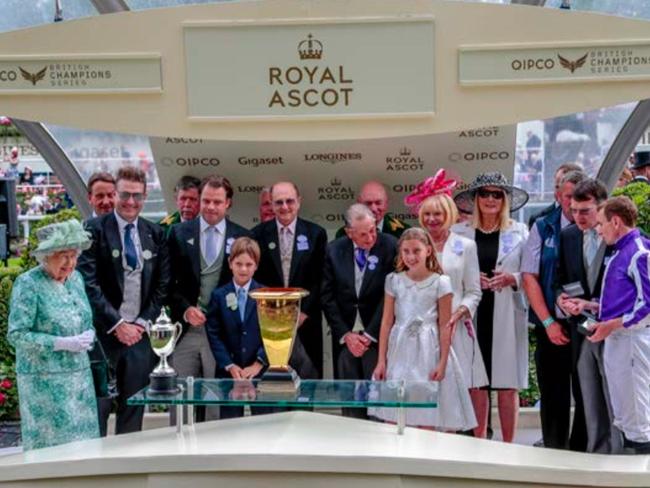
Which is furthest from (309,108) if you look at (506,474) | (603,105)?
(506,474)

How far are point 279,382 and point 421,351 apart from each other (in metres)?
1.18

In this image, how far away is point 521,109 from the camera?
5492 mm

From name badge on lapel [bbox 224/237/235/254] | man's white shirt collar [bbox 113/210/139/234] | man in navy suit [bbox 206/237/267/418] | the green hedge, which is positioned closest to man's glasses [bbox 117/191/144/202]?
man's white shirt collar [bbox 113/210/139/234]

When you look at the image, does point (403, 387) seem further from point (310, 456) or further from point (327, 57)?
point (327, 57)

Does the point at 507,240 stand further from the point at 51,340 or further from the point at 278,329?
the point at 51,340

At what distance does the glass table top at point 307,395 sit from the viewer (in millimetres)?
5145

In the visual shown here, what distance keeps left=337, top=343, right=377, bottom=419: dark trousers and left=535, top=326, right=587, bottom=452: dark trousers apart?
1028mm

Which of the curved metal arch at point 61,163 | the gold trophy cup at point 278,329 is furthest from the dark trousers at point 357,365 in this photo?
the curved metal arch at point 61,163

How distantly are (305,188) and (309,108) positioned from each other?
208 centimetres

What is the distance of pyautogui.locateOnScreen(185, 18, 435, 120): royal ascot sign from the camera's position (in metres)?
5.47

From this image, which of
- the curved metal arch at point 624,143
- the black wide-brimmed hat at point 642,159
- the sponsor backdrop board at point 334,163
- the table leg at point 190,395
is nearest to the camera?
the table leg at point 190,395

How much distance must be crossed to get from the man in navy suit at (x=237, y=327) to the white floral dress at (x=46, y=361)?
0.90 meters

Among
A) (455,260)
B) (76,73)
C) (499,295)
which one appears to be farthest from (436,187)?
(76,73)

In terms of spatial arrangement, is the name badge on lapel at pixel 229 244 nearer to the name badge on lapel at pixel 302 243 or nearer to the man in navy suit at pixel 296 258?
the man in navy suit at pixel 296 258
